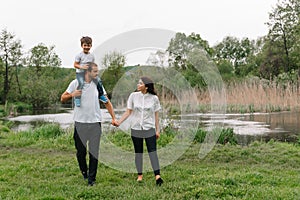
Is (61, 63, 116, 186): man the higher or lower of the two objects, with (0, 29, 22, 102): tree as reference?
lower

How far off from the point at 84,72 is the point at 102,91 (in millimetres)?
358

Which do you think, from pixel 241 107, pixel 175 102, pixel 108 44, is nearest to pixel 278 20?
pixel 241 107

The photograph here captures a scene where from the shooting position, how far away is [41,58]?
186ft

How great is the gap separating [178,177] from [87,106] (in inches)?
63.1

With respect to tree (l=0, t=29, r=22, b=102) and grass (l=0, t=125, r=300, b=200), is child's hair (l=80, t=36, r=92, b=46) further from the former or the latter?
tree (l=0, t=29, r=22, b=102)

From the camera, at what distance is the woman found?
15.8 ft

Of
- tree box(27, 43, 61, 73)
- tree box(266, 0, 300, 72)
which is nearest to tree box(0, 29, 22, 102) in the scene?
tree box(27, 43, 61, 73)

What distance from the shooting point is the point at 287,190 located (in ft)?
14.0

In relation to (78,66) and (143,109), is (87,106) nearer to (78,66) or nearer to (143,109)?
(78,66)

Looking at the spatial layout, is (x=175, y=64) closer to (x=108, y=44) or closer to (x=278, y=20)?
(x=108, y=44)

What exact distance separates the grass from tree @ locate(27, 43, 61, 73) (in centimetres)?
4719

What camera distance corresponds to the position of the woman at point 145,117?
4.80 meters

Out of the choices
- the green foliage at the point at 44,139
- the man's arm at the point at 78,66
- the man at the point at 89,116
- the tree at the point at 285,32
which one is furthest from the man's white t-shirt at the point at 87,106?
the tree at the point at 285,32

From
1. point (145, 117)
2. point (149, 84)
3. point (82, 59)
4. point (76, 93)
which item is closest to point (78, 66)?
point (82, 59)
